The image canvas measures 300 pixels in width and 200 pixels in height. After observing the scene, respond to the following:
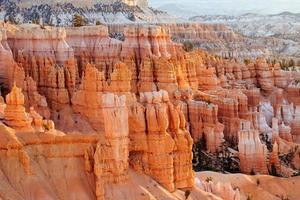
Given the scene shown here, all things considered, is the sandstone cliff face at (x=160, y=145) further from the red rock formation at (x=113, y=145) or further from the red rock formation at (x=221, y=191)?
the red rock formation at (x=221, y=191)

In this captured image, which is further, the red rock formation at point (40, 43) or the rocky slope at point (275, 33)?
the rocky slope at point (275, 33)

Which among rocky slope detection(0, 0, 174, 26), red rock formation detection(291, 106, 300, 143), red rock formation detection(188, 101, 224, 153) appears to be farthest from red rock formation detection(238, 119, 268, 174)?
rocky slope detection(0, 0, 174, 26)

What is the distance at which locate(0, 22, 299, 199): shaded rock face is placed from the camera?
24.1 m

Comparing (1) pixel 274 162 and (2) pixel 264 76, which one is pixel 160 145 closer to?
(1) pixel 274 162

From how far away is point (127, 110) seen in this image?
84.6ft

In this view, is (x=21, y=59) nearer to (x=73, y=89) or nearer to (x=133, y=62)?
(x=73, y=89)

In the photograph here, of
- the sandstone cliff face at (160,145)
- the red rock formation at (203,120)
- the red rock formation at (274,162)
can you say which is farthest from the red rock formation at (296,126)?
the sandstone cliff face at (160,145)

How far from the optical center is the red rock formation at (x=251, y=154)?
132 ft

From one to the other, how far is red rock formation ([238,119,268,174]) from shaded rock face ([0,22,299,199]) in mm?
55

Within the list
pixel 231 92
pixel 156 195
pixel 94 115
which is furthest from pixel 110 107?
pixel 231 92

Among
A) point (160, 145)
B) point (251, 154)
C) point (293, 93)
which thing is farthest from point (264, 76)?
point (160, 145)

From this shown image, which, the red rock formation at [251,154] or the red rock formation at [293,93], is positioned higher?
the red rock formation at [293,93]

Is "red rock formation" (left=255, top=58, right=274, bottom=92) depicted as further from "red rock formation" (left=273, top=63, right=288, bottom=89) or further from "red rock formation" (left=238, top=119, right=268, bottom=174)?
"red rock formation" (left=238, top=119, right=268, bottom=174)

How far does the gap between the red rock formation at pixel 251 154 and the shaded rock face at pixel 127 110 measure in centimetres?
5
